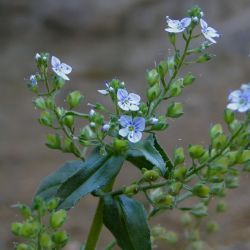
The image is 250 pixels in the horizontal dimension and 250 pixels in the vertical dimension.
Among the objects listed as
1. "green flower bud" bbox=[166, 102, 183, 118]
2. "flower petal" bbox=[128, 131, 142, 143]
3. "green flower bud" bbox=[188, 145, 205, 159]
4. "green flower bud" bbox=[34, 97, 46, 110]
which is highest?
"green flower bud" bbox=[34, 97, 46, 110]

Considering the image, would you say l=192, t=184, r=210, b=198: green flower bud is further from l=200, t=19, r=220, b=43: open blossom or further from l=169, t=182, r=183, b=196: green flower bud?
l=200, t=19, r=220, b=43: open blossom

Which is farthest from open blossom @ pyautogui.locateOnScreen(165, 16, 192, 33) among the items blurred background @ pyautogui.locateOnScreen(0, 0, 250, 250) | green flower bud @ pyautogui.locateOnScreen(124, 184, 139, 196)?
blurred background @ pyautogui.locateOnScreen(0, 0, 250, 250)

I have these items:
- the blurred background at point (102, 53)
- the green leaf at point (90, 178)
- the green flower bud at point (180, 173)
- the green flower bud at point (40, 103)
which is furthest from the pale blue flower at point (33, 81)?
the blurred background at point (102, 53)

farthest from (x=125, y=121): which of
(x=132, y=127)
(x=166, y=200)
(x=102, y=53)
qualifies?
(x=102, y=53)

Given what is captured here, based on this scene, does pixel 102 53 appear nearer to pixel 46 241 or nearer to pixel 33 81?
pixel 33 81

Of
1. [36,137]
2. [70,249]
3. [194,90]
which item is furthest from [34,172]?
[194,90]

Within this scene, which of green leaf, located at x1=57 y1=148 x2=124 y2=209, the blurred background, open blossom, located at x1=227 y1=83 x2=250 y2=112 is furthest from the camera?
the blurred background
